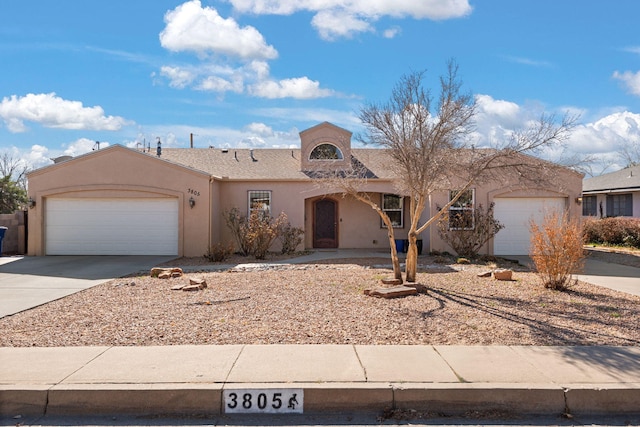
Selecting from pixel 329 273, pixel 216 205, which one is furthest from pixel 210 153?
pixel 329 273

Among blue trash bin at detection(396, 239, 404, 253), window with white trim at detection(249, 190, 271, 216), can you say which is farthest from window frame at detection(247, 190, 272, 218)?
blue trash bin at detection(396, 239, 404, 253)

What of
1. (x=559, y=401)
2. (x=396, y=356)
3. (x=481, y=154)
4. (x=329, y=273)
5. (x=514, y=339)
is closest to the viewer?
(x=559, y=401)

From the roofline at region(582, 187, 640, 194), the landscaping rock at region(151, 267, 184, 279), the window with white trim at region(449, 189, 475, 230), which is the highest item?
the roofline at region(582, 187, 640, 194)

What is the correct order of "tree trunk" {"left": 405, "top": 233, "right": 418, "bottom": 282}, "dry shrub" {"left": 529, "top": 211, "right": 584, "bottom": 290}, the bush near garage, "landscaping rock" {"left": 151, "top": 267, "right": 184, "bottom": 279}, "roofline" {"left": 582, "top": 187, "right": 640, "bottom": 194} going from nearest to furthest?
"dry shrub" {"left": 529, "top": 211, "right": 584, "bottom": 290}
"tree trunk" {"left": 405, "top": 233, "right": 418, "bottom": 282}
"landscaping rock" {"left": 151, "top": 267, "right": 184, "bottom": 279}
the bush near garage
"roofline" {"left": 582, "top": 187, "right": 640, "bottom": 194}

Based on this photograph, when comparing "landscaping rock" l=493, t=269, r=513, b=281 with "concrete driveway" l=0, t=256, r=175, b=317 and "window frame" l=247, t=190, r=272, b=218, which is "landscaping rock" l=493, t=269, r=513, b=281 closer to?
"concrete driveway" l=0, t=256, r=175, b=317

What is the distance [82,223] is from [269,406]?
602 inches

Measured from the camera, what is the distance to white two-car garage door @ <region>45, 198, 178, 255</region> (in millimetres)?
17844

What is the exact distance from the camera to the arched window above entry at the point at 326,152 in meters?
20.0

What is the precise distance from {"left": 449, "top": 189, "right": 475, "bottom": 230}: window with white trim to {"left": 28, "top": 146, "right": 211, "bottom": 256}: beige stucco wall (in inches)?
328

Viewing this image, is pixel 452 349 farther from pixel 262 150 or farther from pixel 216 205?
pixel 262 150

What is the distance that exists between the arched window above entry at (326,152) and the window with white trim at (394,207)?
2507 mm

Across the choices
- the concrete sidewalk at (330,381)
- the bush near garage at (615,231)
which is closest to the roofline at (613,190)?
the bush near garage at (615,231)

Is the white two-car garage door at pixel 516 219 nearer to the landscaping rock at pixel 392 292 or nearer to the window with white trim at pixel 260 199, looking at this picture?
the window with white trim at pixel 260 199

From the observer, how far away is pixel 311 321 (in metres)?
7.36
